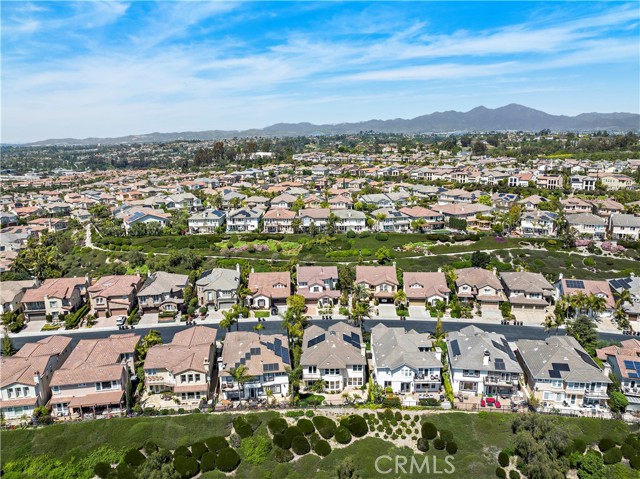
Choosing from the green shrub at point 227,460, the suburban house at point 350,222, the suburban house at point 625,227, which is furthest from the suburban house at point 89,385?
the suburban house at point 625,227

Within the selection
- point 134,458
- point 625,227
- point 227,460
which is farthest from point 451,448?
point 625,227

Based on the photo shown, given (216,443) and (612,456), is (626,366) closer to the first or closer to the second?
(612,456)

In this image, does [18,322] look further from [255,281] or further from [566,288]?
[566,288]

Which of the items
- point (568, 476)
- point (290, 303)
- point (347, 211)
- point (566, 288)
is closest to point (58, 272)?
point (290, 303)

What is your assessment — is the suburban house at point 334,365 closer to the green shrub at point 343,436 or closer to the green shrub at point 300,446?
the green shrub at point 343,436

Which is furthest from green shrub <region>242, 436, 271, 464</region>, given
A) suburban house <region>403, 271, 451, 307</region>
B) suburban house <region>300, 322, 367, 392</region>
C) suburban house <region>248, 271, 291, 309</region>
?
suburban house <region>403, 271, 451, 307</region>
